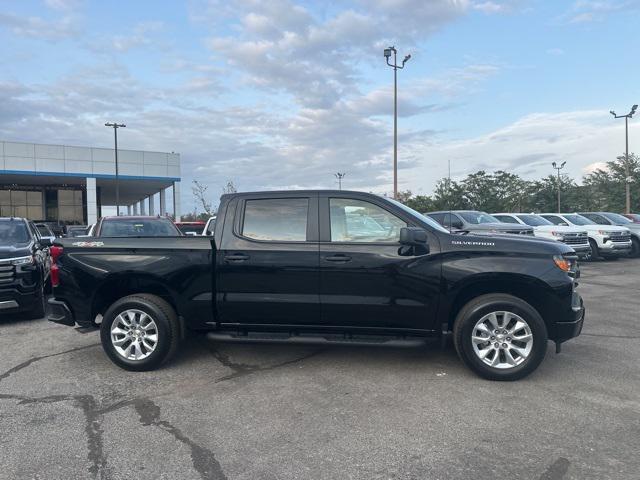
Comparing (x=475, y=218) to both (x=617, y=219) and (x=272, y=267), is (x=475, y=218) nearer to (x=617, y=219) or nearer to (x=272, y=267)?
(x=617, y=219)

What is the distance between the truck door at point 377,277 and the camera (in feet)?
15.5

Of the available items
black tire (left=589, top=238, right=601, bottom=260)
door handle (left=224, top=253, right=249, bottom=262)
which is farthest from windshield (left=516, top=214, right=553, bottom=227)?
door handle (left=224, top=253, right=249, bottom=262)

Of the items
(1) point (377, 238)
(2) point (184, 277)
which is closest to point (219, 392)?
(2) point (184, 277)

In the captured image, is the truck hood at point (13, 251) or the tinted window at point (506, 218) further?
the tinted window at point (506, 218)

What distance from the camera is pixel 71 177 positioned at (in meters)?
35.2

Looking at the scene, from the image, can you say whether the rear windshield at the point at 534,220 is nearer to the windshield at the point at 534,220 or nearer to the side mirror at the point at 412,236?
the windshield at the point at 534,220

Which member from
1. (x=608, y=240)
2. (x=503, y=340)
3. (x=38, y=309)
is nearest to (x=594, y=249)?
(x=608, y=240)

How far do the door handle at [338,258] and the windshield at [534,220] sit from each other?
15793mm

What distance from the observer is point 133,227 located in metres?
10.5

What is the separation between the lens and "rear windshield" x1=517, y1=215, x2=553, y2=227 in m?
18.6

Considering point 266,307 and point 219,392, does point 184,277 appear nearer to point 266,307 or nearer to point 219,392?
point 266,307

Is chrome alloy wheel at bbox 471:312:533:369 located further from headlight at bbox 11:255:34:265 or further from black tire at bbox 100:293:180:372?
headlight at bbox 11:255:34:265

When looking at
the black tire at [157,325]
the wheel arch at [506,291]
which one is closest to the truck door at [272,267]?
the black tire at [157,325]

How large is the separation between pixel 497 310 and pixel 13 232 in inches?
319
